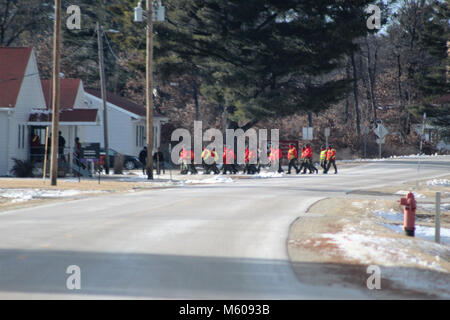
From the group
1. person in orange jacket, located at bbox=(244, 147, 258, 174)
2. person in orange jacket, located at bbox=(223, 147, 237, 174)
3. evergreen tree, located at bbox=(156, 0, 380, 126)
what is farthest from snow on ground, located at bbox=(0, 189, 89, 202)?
evergreen tree, located at bbox=(156, 0, 380, 126)

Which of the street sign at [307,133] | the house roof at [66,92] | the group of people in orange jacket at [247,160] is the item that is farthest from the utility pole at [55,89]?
the street sign at [307,133]

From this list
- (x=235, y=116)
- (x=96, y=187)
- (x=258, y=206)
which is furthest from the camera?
(x=235, y=116)

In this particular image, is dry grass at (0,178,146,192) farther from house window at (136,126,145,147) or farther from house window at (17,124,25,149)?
house window at (136,126,145,147)

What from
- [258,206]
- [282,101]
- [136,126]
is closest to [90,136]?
[136,126]

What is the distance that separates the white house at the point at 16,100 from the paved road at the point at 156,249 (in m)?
16.5

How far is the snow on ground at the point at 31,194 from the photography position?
77.1ft

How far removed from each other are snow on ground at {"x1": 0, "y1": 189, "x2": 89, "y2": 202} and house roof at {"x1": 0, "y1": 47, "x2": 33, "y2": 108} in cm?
1286

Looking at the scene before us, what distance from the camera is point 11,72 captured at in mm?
39469

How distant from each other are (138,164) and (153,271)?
41.4 meters

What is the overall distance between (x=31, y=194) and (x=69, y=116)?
16635 mm

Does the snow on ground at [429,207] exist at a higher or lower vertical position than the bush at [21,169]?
lower

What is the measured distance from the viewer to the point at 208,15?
158ft

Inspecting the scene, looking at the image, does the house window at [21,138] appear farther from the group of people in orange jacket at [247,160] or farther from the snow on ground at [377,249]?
the snow on ground at [377,249]
